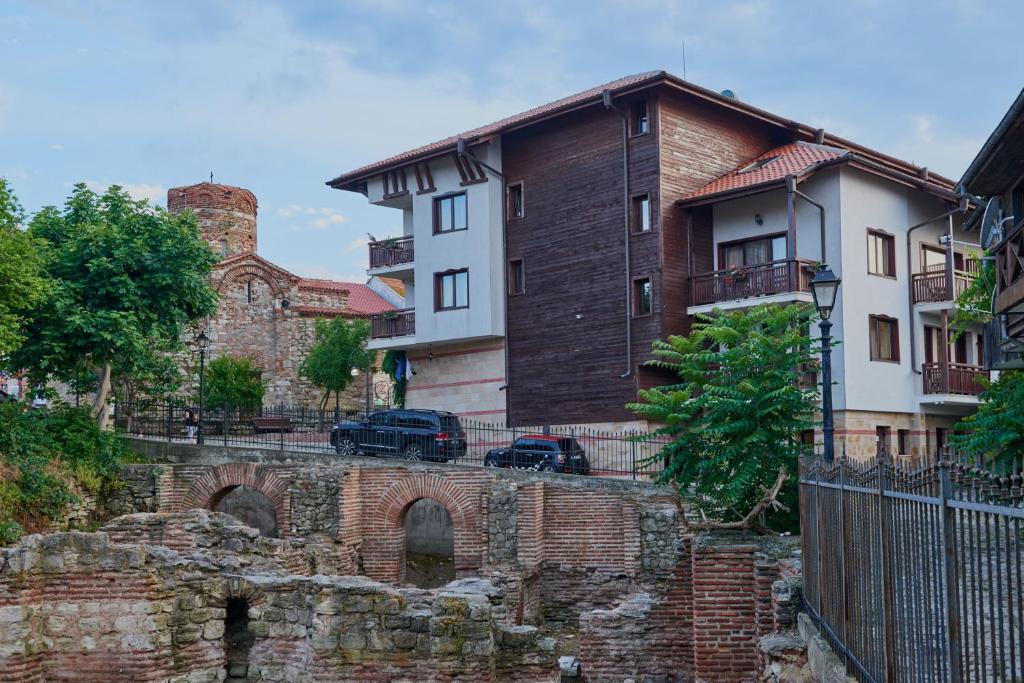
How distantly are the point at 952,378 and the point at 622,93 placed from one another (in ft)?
37.3

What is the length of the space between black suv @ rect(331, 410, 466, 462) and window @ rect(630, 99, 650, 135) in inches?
350

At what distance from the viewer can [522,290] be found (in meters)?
30.4

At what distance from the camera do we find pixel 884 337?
2772cm

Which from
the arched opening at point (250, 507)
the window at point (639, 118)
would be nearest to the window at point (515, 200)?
the window at point (639, 118)

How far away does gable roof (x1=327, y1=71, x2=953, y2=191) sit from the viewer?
90.5ft

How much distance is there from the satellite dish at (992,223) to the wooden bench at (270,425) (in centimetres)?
2040

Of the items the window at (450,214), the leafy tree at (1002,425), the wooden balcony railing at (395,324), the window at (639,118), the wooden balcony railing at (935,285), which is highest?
the window at (639,118)

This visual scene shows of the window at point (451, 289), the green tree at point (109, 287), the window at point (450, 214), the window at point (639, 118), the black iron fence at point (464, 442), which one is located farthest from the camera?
the window at point (450, 214)

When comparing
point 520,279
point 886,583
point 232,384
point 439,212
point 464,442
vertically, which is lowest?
point 886,583

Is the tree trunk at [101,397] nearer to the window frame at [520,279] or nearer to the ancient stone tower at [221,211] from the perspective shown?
the window frame at [520,279]

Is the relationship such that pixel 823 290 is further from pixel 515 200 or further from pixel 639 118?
pixel 515 200

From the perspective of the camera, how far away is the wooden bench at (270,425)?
3349cm

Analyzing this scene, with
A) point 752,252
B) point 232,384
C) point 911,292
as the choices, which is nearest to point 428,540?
point 752,252

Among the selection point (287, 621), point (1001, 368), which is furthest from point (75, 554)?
point (1001, 368)
